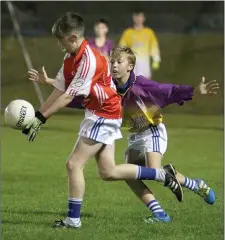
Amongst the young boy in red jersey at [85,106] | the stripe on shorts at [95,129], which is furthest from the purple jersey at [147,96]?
the stripe on shorts at [95,129]

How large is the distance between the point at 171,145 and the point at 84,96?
642cm

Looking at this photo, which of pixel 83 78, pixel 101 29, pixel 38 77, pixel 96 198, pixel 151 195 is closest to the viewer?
pixel 83 78

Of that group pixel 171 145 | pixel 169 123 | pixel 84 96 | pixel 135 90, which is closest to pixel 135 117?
pixel 135 90

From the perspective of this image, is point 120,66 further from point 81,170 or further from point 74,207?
point 74,207

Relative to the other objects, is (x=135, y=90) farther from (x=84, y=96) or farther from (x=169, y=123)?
(x=169, y=123)

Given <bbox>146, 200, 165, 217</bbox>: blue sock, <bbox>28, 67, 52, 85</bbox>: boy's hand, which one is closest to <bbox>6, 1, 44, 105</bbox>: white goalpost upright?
<bbox>28, 67, 52, 85</bbox>: boy's hand

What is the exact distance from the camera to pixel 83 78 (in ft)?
20.9

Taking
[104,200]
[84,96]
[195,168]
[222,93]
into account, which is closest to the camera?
[84,96]

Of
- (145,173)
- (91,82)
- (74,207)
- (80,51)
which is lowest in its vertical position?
(74,207)

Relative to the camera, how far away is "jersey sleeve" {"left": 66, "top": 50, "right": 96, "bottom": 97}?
21.0ft

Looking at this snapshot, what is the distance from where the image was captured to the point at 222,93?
18484 millimetres

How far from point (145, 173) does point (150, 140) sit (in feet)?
1.46

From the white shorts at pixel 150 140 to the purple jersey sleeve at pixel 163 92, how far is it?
292 mm

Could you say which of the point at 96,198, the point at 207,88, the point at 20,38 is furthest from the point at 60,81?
the point at 20,38
